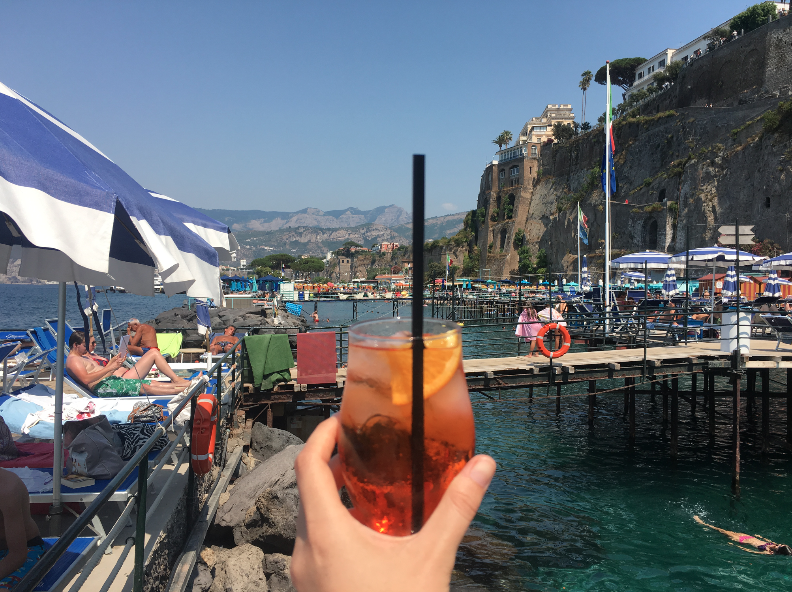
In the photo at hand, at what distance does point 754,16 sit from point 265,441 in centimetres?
6649

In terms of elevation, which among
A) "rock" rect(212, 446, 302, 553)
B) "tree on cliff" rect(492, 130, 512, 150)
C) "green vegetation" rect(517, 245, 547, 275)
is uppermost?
"tree on cliff" rect(492, 130, 512, 150)

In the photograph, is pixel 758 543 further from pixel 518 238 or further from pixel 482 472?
pixel 518 238

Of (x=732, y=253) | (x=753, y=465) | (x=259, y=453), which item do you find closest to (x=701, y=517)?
(x=753, y=465)

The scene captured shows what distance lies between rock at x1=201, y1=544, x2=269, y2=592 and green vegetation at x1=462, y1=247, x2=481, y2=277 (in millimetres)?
77488

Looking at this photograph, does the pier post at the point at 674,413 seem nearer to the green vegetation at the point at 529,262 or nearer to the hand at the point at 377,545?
the hand at the point at 377,545

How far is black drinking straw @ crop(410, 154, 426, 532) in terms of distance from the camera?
84 centimetres

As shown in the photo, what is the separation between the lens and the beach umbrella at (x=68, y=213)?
2.12 meters

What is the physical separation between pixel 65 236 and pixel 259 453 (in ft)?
21.4

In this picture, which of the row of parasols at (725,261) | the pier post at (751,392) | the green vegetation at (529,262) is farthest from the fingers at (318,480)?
the green vegetation at (529,262)

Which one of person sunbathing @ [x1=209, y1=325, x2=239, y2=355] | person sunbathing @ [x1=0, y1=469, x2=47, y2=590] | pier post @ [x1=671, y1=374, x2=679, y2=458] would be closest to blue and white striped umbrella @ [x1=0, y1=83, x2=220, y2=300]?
person sunbathing @ [x1=0, y1=469, x2=47, y2=590]

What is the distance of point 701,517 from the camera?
8.49m

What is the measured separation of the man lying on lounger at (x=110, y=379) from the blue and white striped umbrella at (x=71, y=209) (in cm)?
296

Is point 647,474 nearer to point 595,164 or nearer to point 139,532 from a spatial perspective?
point 139,532

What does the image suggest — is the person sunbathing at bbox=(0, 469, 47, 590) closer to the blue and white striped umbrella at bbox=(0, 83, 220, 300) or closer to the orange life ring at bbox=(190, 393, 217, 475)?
the blue and white striped umbrella at bbox=(0, 83, 220, 300)
